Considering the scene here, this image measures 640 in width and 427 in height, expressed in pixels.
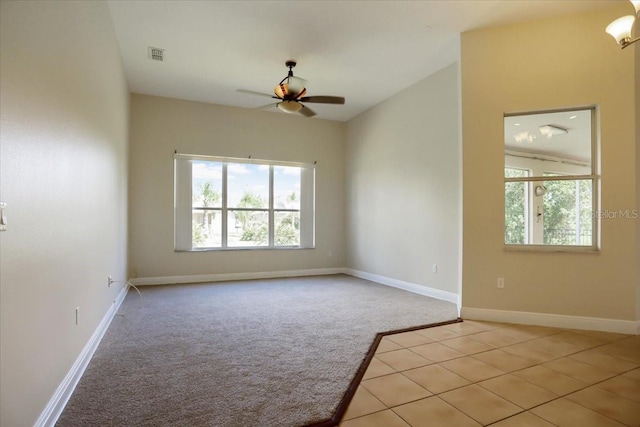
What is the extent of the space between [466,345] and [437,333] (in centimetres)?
36

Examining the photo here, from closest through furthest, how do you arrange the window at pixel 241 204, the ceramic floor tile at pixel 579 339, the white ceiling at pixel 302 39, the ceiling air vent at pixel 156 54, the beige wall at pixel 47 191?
the beige wall at pixel 47 191, the ceramic floor tile at pixel 579 339, the white ceiling at pixel 302 39, the ceiling air vent at pixel 156 54, the window at pixel 241 204

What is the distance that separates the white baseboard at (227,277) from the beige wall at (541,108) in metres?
3.49

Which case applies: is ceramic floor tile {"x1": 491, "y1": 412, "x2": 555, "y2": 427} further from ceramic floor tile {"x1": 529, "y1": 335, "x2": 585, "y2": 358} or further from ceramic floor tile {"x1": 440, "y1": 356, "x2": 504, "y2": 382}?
ceramic floor tile {"x1": 529, "y1": 335, "x2": 585, "y2": 358}

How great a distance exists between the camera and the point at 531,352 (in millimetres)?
2834

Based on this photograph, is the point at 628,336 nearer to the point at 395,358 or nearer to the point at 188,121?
the point at 395,358

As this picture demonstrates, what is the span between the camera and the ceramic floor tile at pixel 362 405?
194 centimetres

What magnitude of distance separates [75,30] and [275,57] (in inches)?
98.1

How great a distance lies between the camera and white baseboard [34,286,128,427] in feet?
5.77

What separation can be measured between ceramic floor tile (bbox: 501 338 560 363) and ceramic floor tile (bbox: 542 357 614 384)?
0.07m

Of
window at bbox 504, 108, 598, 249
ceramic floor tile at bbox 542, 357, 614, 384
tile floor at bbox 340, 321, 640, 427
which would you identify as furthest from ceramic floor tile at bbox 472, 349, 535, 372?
window at bbox 504, 108, 598, 249

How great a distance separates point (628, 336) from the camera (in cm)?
322

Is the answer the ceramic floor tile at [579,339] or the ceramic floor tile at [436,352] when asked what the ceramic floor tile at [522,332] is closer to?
the ceramic floor tile at [579,339]

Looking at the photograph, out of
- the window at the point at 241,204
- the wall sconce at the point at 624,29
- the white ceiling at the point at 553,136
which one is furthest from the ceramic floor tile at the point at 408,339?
the window at the point at 241,204

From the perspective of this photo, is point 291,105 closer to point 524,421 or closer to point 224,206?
point 224,206
